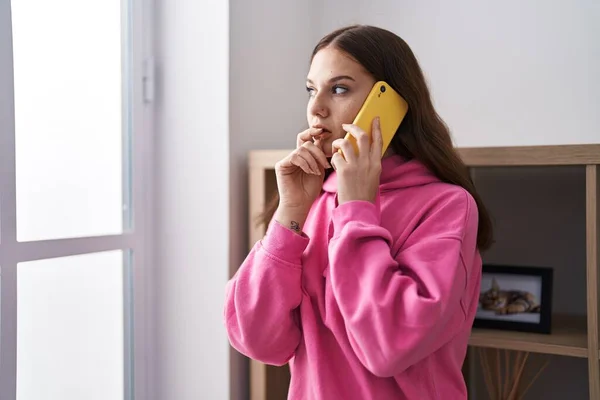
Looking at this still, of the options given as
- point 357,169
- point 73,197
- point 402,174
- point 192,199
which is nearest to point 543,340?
point 402,174

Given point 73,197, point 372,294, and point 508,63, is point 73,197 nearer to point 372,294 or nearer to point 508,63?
point 372,294

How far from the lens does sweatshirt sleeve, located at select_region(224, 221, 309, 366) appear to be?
0.97 m

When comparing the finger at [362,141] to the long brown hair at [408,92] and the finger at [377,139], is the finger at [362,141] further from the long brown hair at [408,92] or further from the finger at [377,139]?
the long brown hair at [408,92]

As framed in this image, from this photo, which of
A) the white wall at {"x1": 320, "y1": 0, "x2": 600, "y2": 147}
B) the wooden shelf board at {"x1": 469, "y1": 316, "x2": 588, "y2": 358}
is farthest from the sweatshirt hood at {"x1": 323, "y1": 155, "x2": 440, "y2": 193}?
the white wall at {"x1": 320, "y1": 0, "x2": 600, "y2": 147}

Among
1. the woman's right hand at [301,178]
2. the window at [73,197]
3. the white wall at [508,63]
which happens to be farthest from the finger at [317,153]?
the white wall at [508,63]

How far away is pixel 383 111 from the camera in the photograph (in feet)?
3.19

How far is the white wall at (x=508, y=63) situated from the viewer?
149 centimetres

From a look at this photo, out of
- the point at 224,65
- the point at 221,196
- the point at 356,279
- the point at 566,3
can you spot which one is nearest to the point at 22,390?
the point at 221,196

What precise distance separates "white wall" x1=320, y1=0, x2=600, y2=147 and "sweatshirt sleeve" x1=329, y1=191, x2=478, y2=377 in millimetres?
725

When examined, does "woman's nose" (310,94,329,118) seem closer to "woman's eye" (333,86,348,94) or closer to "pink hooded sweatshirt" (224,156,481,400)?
"woman's eye" (333,86,348,94)

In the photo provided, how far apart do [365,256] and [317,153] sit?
205 millimetres

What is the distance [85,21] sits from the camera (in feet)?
4.35

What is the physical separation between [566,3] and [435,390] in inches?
42.0

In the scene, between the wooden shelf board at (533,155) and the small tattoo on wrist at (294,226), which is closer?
the small tattoo on wrist at (294,226)
